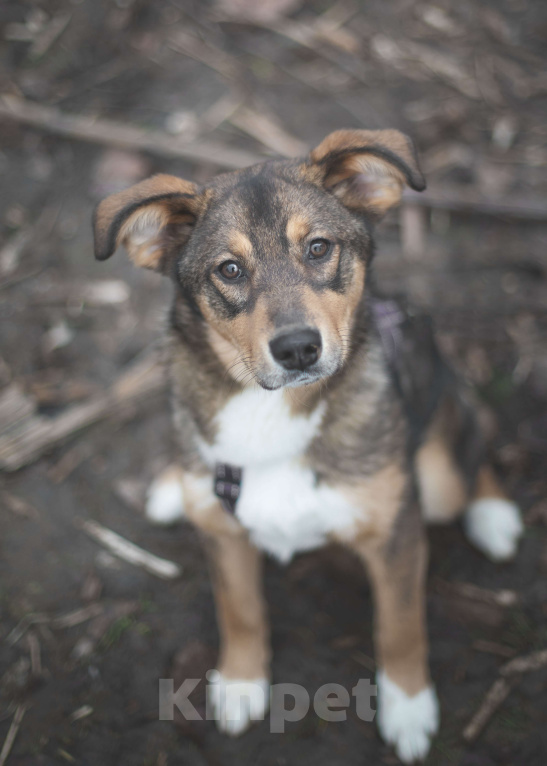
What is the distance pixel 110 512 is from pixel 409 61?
16.9 ft

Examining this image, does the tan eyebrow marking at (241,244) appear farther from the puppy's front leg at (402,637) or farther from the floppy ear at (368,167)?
the puppy's front leg at (402,637)

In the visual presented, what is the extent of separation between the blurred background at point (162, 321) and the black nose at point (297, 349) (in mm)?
1276

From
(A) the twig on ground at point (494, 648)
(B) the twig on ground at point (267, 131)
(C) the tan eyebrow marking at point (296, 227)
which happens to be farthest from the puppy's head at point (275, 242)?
(B) the twig on ground at point (267, 131)

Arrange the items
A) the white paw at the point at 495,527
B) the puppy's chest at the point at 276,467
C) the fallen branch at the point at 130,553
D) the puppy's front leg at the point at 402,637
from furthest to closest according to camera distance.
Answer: the fallen branch at the point at 130,553
the white paw at the point at 495,527
the puppy's front leg at the point at 402,637
the puppy's chest at the point at 276,467

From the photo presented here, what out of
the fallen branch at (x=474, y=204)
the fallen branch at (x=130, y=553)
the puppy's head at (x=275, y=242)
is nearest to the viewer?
Answer: the puppy's head at (x=275, y=242)

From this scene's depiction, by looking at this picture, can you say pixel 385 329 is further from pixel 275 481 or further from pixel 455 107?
pixel 455 107

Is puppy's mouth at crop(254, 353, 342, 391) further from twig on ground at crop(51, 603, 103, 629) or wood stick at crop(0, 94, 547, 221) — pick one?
wood stick at crop(0, 94, 547, 221)

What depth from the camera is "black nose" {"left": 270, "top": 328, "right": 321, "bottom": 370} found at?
2297 mm

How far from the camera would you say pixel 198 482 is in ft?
9.84

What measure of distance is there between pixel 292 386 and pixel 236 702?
6.05ft

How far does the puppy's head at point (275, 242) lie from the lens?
7.88ft

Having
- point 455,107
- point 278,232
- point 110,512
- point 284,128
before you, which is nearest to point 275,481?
point 278,232

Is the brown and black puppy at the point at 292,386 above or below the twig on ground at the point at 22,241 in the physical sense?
above

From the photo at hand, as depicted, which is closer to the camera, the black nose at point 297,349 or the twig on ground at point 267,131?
the black nose at point 297,349
